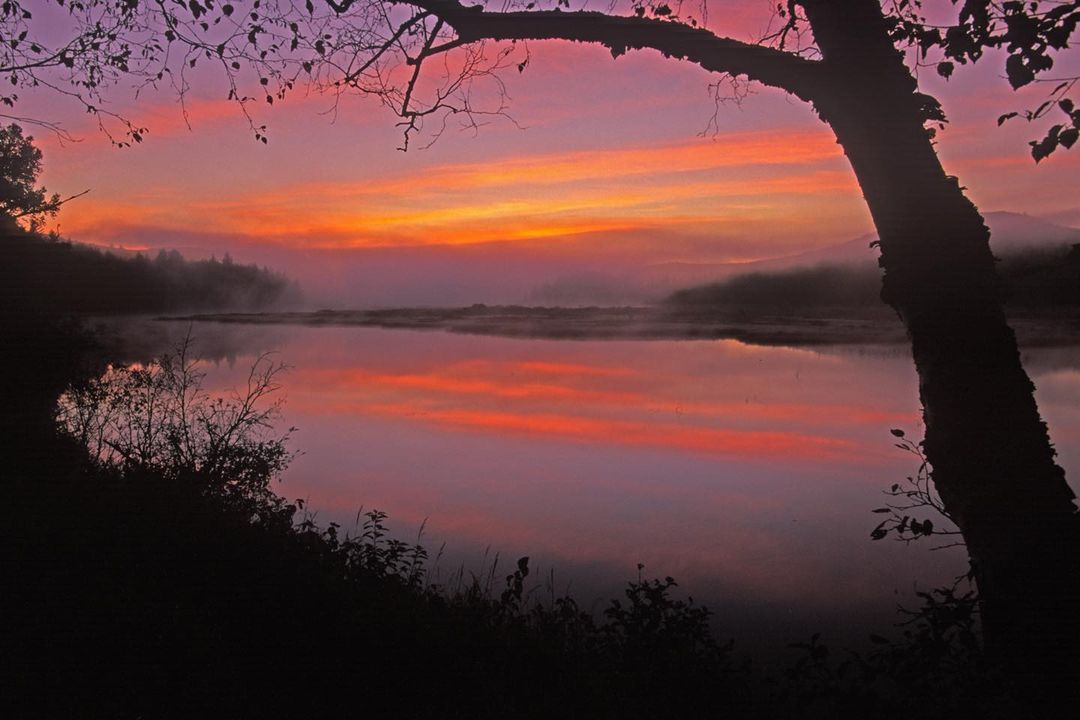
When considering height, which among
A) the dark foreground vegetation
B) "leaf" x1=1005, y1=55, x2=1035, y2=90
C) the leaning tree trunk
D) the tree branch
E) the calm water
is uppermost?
the tree branch

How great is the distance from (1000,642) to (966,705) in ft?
1.88

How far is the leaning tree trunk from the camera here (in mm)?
4227

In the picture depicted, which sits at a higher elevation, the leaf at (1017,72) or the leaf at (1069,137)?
the leaf at (1017,72)

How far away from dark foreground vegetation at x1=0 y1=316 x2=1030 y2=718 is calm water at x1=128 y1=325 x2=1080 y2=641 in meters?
2.43

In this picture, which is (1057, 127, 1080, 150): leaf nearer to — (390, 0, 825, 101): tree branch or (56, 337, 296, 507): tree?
(390, 0, 825, 101): tree branch

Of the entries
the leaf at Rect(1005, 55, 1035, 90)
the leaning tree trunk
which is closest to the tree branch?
the leaning tree trunk

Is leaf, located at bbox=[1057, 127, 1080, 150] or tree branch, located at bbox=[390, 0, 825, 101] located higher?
tree branch, located at bbox=[390, 0, 825, 101]

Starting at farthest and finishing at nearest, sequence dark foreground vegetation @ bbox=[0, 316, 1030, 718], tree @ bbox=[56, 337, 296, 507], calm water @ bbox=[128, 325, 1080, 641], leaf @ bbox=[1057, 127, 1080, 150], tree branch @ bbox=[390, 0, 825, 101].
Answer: tree @ bbox=[56, 337, 296, 507]
calm water @ bbox=[128, 325, 1080, 641]
dark foreground vegetation @ bbox=[0, 316, 1030, 718]
tree branch @ bbox=[390, 0, 825, 101]
leaf @ bbox=[1057, 127, 1080, 150]

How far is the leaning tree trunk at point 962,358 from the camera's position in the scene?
423 cm

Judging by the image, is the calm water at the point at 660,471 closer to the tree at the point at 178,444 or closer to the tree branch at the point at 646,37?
the tree at the point at 178,444

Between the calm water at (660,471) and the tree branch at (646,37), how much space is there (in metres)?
6.71

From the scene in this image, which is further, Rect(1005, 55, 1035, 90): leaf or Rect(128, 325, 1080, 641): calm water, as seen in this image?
Rect(128, 325, 1080, 641): calm water

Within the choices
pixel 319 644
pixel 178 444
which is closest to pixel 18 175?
pixel 178 444

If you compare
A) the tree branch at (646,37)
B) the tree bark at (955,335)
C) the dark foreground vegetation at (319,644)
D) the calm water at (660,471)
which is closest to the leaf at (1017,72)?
the tree bark at (955,335)
